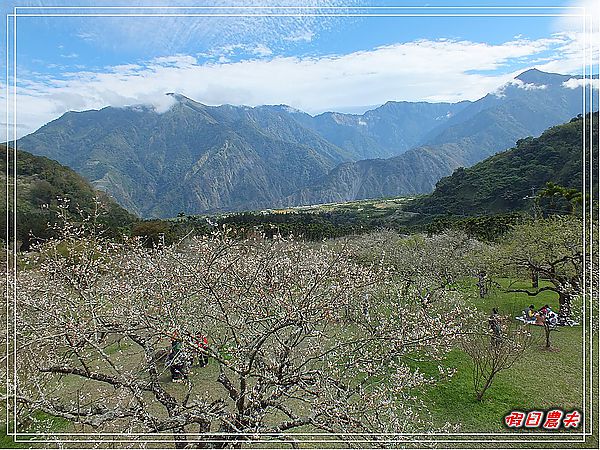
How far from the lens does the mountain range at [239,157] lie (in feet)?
153

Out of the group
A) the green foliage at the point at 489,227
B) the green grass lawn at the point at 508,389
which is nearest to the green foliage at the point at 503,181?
the green foliage at the point at 489,227

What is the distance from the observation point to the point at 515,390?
22.6 ft

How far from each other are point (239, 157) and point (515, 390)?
93910mm

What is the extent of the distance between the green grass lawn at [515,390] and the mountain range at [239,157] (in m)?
23.6

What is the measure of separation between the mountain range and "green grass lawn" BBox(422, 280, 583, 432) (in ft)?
77.3

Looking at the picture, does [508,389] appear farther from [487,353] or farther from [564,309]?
[564,309]

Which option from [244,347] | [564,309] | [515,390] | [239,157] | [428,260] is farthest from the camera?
[239,157]

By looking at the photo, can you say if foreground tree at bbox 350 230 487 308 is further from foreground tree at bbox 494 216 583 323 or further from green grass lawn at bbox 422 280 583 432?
green grass lawn at bbox 422 280 583 432

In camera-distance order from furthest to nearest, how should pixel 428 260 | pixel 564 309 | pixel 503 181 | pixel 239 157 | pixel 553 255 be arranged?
pixel 239 157, pixel 503 181, pixel 428 260, pixel 553 255, pixel 564 309

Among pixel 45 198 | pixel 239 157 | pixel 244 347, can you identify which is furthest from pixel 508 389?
pixel 239 157

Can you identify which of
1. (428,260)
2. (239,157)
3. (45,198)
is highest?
(239,157)

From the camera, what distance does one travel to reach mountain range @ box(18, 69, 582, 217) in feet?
153

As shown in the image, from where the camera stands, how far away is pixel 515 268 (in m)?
11.8

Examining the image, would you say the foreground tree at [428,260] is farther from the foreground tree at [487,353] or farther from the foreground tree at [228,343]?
the foreground tree at [228,343]
